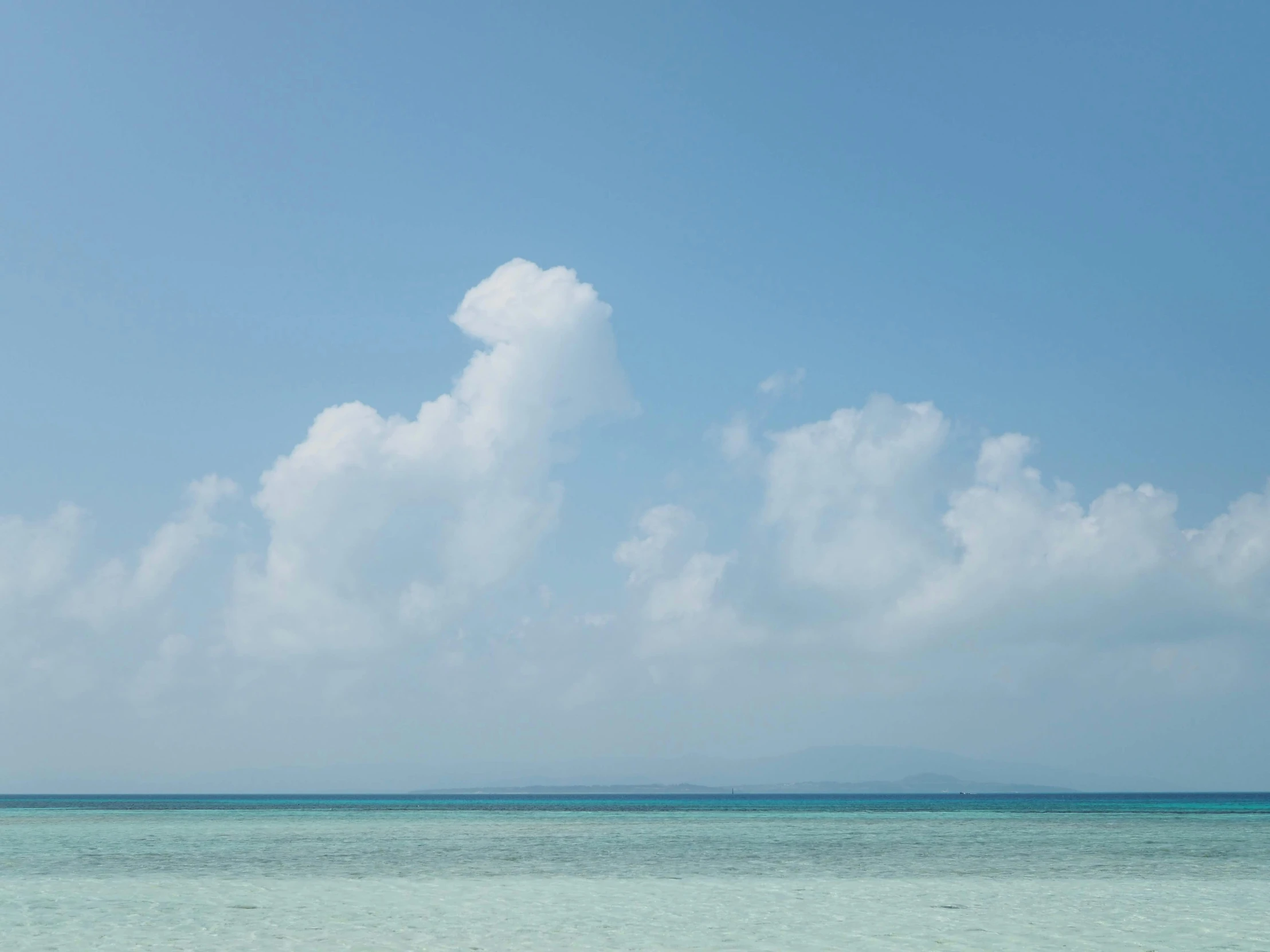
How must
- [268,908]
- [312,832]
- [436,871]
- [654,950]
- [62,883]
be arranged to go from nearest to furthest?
[654,950], [268,908], [62,883], [436,871], [312,832]

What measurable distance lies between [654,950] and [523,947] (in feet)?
7.33

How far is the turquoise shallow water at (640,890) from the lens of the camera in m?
19.3

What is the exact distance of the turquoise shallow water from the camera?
63.2ft

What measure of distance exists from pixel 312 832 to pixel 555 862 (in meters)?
24.2

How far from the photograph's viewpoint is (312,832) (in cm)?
5491

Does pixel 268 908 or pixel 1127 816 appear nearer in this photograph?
pixel 268 908

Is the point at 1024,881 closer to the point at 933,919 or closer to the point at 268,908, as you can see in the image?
the point at 933,919

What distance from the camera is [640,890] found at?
26875 mm

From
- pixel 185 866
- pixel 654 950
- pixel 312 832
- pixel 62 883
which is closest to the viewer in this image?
pixel 654 950

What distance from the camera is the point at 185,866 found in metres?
34.2

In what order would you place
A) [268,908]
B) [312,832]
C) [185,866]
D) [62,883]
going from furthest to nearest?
[312,832]
[185,866]
[62,883]
[268,908]

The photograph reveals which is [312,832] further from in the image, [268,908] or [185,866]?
[268,908]

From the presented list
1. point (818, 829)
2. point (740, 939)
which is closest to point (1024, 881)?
point (740, 939)

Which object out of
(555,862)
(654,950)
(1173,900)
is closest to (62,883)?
(555,862)
